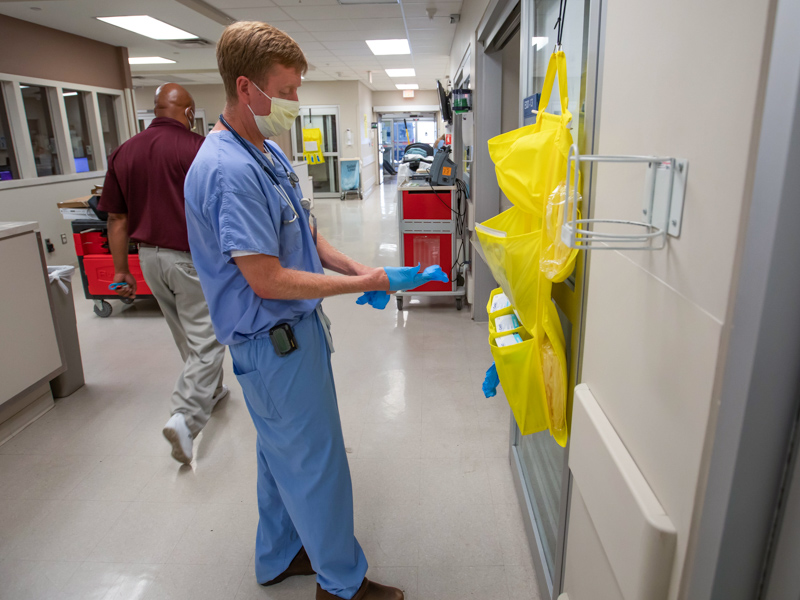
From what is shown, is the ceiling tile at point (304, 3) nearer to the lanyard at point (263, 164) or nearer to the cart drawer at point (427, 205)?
the cart drawer at point (427, 205)

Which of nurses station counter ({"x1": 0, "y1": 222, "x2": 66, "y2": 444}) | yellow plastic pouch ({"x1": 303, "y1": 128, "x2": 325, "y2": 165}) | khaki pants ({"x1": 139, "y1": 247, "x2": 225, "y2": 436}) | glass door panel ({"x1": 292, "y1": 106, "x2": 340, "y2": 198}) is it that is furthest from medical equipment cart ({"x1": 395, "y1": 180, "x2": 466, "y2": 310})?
glass door panel ({"x1": 292, "y1": 106, "x2": 340, "y2": 198})

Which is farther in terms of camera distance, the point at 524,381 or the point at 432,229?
the point at 432,229

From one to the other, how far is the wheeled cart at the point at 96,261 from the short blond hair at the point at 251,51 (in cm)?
350

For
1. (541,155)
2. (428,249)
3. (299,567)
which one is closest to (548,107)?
(541,155)

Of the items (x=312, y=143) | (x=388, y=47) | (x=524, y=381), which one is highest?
(x=388, y=47)

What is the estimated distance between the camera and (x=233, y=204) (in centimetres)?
122

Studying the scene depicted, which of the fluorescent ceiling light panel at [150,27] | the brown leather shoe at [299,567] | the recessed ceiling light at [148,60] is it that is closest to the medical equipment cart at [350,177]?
the recessed ceiling light at [148,60]

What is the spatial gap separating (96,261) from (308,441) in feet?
12.1

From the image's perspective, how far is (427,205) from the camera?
4.14m

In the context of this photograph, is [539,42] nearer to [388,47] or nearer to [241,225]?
[241,225]

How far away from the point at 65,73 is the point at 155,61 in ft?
8.40

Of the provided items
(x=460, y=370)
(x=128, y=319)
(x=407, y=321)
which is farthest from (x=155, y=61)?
(x=460, y=370)

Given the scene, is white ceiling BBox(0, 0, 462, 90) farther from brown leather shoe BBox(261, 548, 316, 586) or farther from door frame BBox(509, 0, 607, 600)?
brown leather shoe BBox(261, 548, 316, 586)

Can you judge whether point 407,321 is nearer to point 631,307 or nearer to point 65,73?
point 631,307
